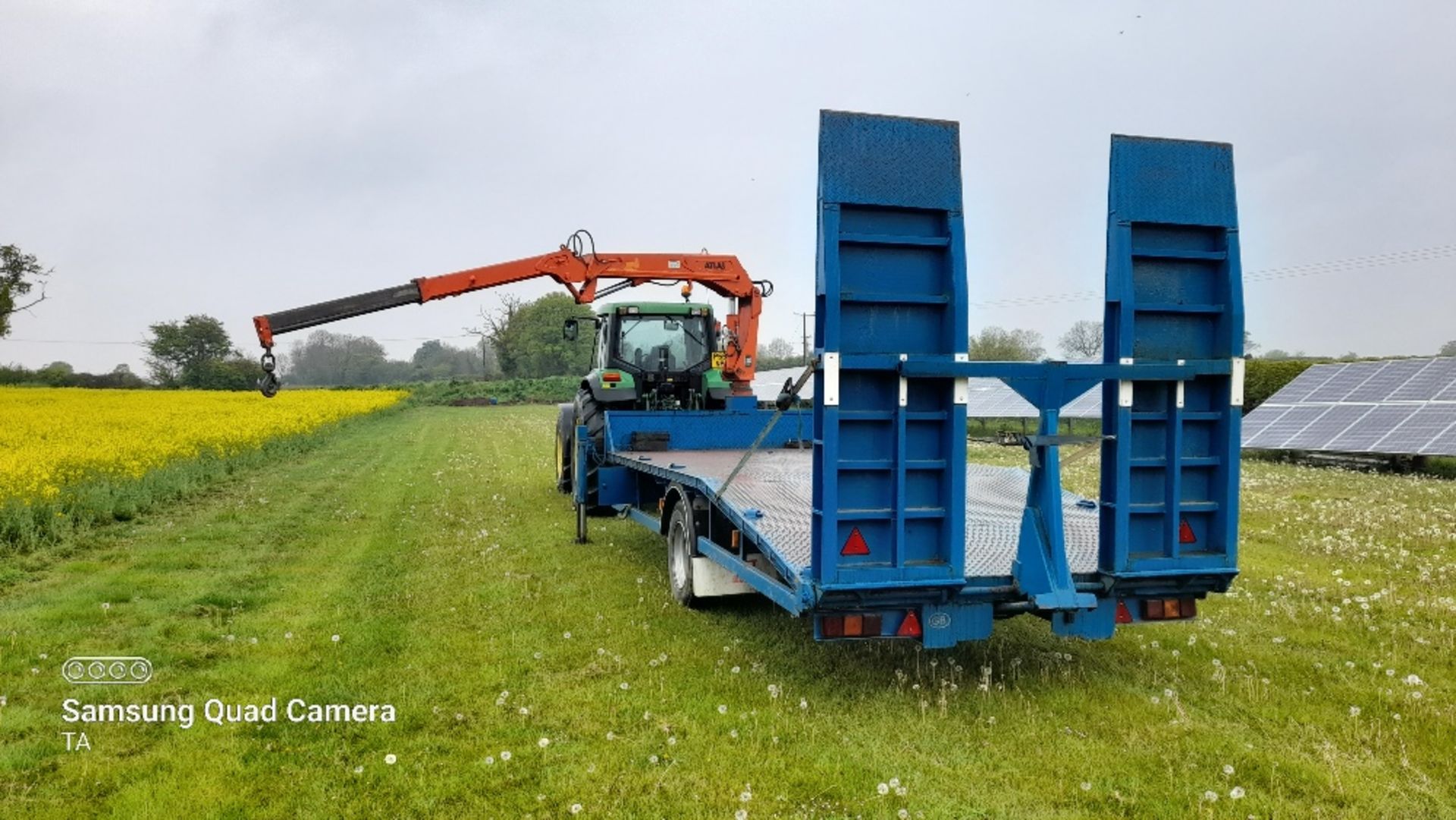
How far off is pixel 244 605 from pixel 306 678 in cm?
236

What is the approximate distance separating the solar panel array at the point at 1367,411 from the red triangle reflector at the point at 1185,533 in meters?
13.8

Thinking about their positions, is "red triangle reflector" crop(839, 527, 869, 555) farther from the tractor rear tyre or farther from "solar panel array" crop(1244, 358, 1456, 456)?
"solar panel array" crop(1244, 358, 1456, 456)

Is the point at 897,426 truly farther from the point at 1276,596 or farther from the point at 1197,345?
the point at 1276,596

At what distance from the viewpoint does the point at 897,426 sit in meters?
4.92

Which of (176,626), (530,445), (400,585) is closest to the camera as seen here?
(176,626)

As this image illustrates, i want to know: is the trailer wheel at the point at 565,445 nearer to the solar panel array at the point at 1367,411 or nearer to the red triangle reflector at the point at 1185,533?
the red triangle reflector at the point at 1185,533

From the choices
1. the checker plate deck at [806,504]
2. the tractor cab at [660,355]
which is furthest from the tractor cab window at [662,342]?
the checker plate deck at [806,504]

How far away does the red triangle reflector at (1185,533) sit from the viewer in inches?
216

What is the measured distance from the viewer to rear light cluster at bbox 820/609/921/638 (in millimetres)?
5082

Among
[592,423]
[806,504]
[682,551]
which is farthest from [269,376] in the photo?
[806,504]

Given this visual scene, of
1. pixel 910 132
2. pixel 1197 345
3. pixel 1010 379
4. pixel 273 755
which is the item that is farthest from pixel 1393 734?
pixel 273 755

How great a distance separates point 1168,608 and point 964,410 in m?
1.86

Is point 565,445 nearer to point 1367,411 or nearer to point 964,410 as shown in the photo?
point 964,410

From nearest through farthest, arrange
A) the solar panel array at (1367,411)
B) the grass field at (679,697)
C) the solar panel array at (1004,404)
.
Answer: the grass field at (679,697), the solar panel array at (1367,411), the solar panel array at (1004,404)
